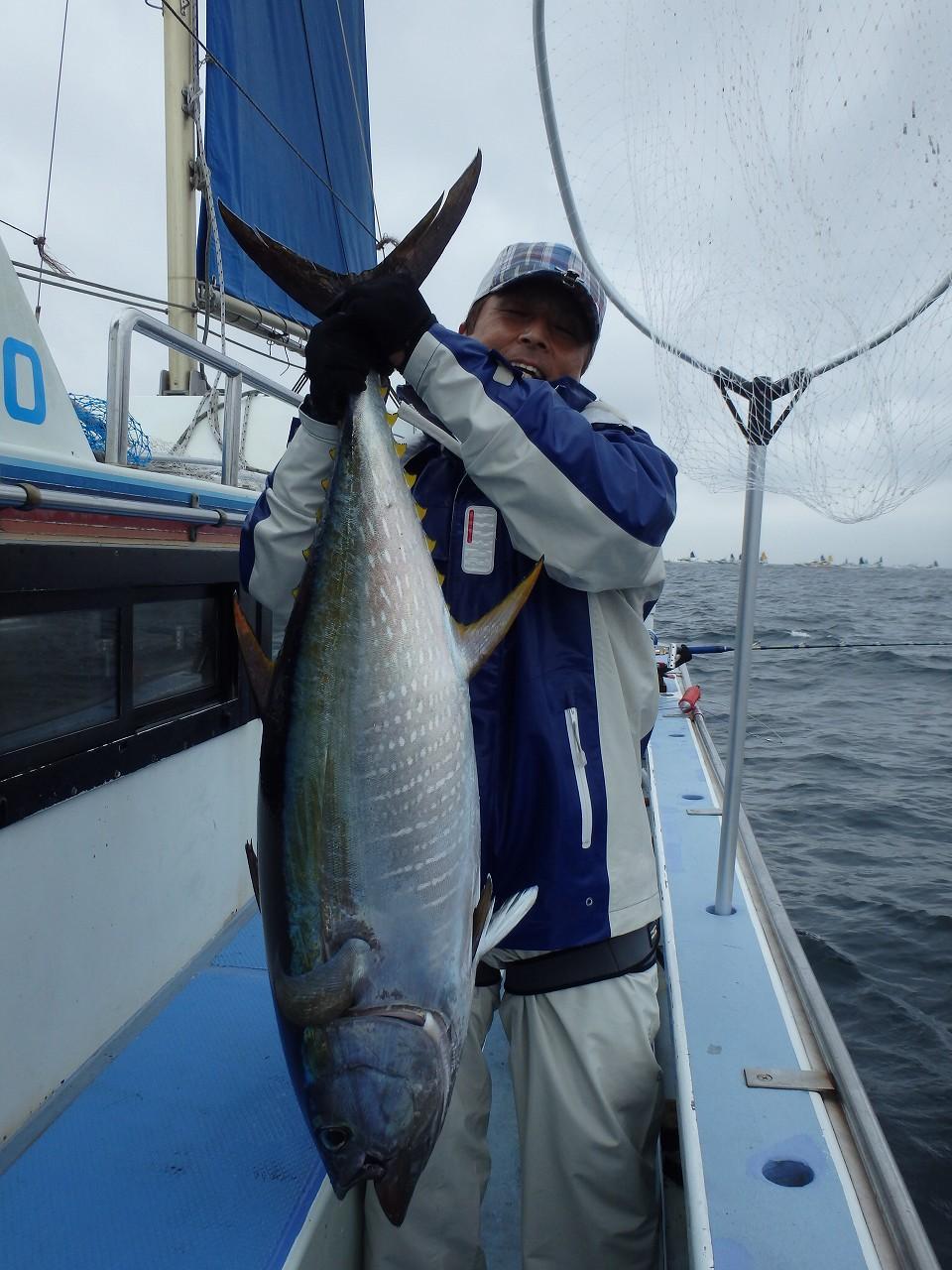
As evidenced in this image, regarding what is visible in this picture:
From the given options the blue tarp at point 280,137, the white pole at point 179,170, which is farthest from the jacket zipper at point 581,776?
the blue tarp at point 280,137

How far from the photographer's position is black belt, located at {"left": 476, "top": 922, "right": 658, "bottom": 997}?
155 centimetres

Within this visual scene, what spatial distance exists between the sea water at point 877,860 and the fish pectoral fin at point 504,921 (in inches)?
58.9

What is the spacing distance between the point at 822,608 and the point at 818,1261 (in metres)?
34.9

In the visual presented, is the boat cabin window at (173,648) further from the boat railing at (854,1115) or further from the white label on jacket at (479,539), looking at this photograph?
the boat railing at (854,1115)

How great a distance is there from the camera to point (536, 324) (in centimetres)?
174

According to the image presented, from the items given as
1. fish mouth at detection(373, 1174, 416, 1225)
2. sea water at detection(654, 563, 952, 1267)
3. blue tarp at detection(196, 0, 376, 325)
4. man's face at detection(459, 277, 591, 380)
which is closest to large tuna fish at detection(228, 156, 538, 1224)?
fish mouth at detection(373, 1174, 416, 1225)

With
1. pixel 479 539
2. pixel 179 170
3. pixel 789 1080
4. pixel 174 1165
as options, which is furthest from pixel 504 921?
pixel 179 170

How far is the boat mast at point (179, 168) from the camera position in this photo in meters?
6.30

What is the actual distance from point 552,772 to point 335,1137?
662 millimetres

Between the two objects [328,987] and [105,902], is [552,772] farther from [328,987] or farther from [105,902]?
[105,902]

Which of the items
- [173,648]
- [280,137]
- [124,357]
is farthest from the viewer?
[280,137]

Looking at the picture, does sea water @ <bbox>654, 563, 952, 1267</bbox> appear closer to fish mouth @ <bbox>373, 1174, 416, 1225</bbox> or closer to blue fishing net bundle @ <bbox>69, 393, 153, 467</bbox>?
fish mouth @ <bbox>373, 1174, 416, 1225</bbox>

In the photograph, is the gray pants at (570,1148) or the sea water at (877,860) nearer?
the gray pants at (570,1148)

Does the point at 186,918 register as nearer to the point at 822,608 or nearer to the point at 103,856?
the point at 103,856
